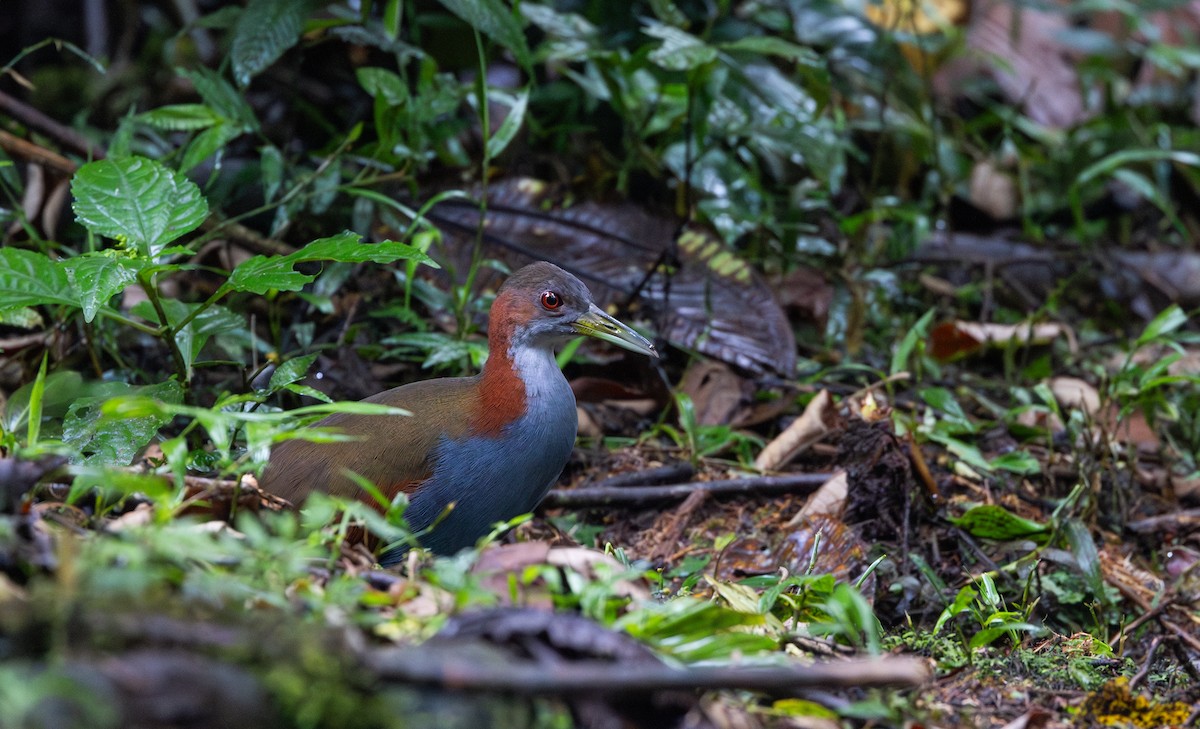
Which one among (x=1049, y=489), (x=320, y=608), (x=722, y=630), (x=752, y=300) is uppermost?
(x=320, y=608)

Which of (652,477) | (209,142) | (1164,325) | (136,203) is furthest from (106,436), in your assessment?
(1164,325)

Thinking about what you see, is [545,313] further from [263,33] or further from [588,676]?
[588,676]

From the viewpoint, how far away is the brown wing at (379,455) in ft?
11.0

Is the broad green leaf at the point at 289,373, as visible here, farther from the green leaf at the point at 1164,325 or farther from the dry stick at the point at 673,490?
the green leaf at the point at 1164,325

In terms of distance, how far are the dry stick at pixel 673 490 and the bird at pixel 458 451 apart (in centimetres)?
53

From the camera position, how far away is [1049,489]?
14.3ft

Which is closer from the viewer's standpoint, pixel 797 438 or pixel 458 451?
pixel 458 451

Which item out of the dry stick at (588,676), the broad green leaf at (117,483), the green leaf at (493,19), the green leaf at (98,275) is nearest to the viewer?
the dry stick at (588,676)

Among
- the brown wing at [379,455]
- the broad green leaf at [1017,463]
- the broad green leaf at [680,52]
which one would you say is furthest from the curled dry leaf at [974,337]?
the brown wing at [379,455]

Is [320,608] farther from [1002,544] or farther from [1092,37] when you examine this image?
[1092,37]

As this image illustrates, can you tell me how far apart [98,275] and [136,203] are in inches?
12.1

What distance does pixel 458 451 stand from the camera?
3361mm

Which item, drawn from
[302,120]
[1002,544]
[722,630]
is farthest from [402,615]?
[302,120]

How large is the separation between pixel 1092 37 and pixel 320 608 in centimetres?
774
